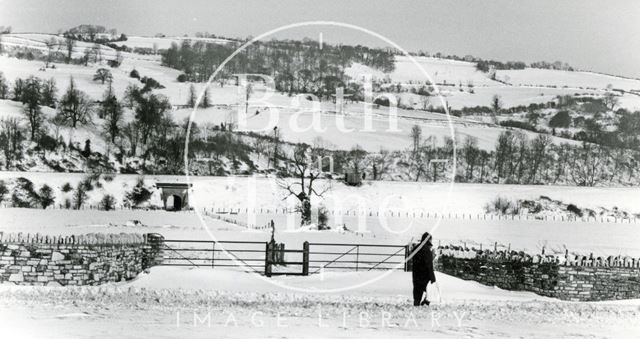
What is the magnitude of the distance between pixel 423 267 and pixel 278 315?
141 inches

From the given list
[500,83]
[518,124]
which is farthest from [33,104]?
[500,83]

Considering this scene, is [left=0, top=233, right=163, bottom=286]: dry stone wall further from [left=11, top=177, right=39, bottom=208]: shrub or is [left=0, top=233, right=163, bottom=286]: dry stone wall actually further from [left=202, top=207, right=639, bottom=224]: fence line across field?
[left=11, top=177, right=39, bottom=208]: shrub

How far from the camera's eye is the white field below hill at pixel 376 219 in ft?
132

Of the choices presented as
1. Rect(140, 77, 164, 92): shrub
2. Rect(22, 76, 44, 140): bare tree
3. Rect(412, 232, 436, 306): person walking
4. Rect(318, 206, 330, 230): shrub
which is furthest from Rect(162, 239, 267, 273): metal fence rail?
Rect(140, 77, 164, 92): shrub

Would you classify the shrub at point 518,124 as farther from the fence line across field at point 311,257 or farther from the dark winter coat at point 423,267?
the dark winter coat at point 423,267

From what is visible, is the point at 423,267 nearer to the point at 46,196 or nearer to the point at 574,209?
the point at 46,196

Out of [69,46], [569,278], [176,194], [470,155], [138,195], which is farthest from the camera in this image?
[69,46]

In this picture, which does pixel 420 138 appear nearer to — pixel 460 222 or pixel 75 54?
pixel 460 222

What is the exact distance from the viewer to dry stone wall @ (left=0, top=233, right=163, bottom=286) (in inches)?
789

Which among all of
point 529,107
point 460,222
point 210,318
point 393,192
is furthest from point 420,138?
point 210,318

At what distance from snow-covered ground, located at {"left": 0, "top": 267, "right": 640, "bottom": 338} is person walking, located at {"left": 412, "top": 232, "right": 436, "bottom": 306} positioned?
36cm

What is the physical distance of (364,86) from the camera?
129125 mm

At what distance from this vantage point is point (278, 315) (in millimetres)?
14930

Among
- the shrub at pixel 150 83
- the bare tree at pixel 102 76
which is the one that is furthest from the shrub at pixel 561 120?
the bare tree at pixel 102 76
